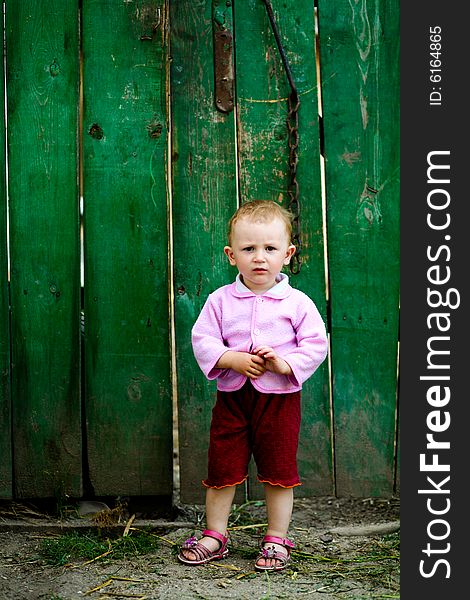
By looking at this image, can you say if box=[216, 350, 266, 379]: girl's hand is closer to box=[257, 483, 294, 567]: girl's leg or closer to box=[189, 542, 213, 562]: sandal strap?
box=[257, 483, 294, 567]: girl's leg

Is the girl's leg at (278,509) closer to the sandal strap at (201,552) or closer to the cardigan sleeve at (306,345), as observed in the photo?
the sandal strap at (201,552)

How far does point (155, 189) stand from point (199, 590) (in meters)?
1.60

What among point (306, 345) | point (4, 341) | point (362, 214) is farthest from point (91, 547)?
point (362, 214)

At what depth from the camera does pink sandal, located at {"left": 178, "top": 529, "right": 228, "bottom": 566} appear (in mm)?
3549

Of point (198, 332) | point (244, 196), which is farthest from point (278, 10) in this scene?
point (198, 332)

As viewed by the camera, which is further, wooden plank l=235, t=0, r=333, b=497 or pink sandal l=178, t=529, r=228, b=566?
wooden plank l=235, t=0, r=333, b=497

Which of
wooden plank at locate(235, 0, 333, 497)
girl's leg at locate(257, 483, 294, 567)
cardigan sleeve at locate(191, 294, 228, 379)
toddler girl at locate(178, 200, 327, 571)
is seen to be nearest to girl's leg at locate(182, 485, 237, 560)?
toddler girl at locate(178, 200, 327, 571)

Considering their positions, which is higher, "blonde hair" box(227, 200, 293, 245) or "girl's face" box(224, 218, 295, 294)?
"blonde hair" box(227, 200, 293, 245)

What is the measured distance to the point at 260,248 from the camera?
3.44 m

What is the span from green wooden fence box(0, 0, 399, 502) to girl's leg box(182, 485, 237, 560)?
49 cm

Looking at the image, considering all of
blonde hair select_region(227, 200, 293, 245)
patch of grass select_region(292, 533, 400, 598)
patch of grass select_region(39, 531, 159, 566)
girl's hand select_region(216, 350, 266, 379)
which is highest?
blonde hair select_region(227, 200, 293, 245)

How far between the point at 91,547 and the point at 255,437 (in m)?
0.79

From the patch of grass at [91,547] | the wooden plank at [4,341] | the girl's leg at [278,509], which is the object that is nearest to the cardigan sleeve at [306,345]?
the girl's leg at [278,509]

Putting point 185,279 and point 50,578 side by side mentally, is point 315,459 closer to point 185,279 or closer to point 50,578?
point 185,279
